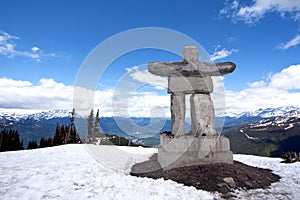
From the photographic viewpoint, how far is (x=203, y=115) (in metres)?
9.88

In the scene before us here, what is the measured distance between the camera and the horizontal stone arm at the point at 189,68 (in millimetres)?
10055

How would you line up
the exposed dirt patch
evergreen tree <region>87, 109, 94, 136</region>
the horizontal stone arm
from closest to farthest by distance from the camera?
the exposed dirt patch
the horizontal stone arm
evergreen tree <region>87, 109, 94, 136</region>

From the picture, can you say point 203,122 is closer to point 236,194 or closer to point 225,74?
point 225,74

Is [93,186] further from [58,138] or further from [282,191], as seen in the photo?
[58,138]

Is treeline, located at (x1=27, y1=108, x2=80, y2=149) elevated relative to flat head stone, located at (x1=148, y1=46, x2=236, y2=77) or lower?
lower

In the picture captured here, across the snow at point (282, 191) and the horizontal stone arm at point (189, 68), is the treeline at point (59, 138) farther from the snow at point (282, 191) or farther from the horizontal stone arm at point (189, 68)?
the snow at point (282, 191)

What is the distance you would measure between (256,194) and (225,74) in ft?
18.1

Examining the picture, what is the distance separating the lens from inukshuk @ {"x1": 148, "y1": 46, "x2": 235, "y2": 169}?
9.32 m

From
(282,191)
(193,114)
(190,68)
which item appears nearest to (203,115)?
(193,114)

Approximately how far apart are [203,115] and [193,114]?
1.72 ft

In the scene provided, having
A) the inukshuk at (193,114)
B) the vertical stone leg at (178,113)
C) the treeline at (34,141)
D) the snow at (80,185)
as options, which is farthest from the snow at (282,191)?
the treeline at (34,141)

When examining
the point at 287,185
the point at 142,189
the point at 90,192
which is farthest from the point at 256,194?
the point at 90,192

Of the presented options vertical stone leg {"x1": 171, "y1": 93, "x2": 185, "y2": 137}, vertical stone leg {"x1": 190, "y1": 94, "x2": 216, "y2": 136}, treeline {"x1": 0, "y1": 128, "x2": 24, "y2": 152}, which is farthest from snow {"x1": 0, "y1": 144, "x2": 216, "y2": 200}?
treeline {"x1": 0, "y1": 128, "x2": 24, "y2": 152}

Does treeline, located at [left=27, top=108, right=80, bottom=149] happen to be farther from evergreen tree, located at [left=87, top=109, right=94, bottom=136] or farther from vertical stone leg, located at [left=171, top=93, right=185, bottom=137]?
vertical stone leg, located at [left=171, top=93, right=185, bottom=137]
